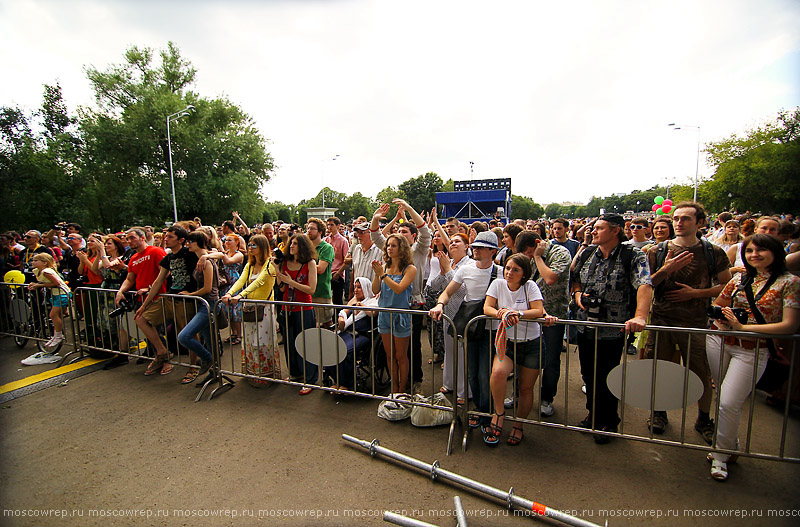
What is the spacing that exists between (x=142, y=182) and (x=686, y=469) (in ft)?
115

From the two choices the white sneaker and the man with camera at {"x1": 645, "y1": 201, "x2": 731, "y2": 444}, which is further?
the white sneaker

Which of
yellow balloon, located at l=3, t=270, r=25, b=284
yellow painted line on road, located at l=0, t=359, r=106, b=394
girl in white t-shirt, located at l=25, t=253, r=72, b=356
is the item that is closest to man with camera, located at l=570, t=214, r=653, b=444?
yellow painted line on road, located at l=0, t=359, r=106, b=394

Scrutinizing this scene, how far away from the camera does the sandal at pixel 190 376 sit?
493 centimetres

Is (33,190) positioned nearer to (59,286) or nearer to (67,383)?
(59,286)

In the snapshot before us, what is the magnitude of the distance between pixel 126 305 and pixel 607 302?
6159mm

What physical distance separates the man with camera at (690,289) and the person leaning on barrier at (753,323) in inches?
16.5

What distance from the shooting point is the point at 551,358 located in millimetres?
3996

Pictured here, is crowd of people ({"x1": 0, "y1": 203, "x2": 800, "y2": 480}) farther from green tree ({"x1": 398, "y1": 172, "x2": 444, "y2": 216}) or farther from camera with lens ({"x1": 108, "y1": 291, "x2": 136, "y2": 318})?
green tree ({"x1": 398, "y1": 172, "x2": 444, "y2": 216})

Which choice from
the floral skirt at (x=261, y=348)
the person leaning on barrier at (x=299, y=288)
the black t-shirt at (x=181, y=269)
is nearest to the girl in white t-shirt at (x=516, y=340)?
the person leaning on barrier at (x=299, y=288)

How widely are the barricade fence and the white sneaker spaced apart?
28cm

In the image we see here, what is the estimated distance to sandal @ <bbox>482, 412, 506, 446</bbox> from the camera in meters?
3.43

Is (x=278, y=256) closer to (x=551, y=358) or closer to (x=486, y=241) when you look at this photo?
(x=486, y=241)

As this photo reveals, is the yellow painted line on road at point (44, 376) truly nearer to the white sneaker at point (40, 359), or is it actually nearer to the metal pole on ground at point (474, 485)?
the white sneaker at point (40, 359)
